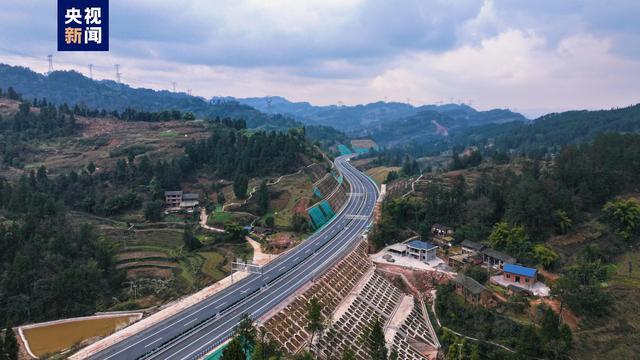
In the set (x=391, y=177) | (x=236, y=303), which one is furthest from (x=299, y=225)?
(x=391, y=177)

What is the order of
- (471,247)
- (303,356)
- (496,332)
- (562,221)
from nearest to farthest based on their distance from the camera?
(303,356)
(496,332)
(562,221)
(471,247)

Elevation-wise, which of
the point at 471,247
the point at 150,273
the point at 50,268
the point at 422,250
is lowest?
the point at 150,273

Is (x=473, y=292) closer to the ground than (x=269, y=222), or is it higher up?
closer to the ground

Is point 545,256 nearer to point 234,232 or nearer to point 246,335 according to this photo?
point 246,335

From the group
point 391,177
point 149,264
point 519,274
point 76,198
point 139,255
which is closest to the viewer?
point 519,274

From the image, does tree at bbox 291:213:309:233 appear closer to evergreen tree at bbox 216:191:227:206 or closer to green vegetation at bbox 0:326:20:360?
evergreen tree at bbox 216:191:227:206

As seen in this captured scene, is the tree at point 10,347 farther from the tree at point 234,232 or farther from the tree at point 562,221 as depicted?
the tree at point 562,221
